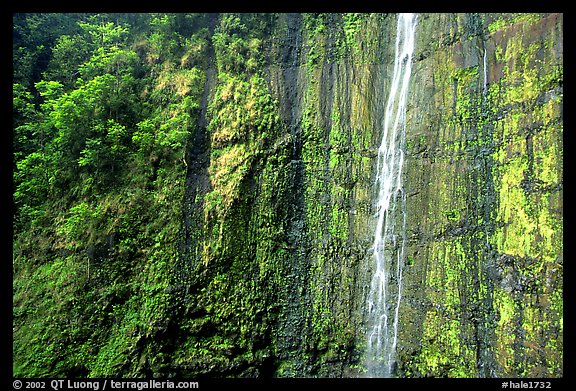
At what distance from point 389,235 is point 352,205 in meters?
1.09

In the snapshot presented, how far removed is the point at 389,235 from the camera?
7.81m

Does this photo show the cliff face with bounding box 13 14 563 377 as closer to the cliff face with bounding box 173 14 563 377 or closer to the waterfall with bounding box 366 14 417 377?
the cliff face with bounding box 173 14 563 377

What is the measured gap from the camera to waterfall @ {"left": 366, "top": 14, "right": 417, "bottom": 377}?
300 inches

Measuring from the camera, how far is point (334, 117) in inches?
333

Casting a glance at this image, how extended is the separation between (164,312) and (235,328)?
5.12 ft

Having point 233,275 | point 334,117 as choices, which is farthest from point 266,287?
point 334,117

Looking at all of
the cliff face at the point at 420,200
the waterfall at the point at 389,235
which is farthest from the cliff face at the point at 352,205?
the waterfall at the point at 389,235
